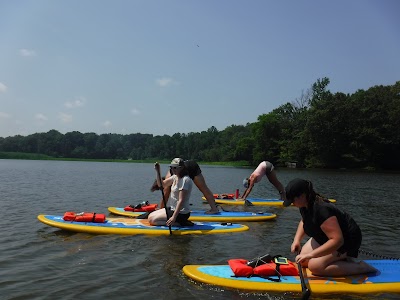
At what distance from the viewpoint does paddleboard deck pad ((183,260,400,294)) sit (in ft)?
20.0

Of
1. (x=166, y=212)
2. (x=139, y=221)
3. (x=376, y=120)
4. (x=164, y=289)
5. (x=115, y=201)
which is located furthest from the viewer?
(x=376, y=120)

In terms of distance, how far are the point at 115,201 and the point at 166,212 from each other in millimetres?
9927

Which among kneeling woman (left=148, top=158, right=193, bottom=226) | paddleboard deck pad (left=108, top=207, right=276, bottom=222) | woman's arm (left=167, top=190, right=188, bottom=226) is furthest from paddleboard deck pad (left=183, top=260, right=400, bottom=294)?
paddleboard deck pad (left=108, top=207, right=276, bottom=222)

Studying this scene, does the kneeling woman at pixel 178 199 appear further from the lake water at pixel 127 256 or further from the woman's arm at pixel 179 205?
the lake water at pixel 127 256

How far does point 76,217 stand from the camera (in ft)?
35.9

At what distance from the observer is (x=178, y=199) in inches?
407

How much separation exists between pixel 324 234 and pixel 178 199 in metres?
4.89

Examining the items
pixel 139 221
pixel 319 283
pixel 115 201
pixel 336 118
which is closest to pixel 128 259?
pixel 139 221

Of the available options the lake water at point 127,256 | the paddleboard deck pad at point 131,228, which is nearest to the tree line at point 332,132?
the lake water at point 127,256

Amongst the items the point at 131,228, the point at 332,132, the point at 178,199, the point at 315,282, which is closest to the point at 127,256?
the point at 131,228

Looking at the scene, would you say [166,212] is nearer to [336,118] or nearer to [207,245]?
[207,245]

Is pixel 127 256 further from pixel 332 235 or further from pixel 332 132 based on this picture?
pixel 332 132

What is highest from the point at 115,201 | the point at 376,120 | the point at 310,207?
the point at 376,120

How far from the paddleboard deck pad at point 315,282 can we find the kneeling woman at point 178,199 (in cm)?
336
